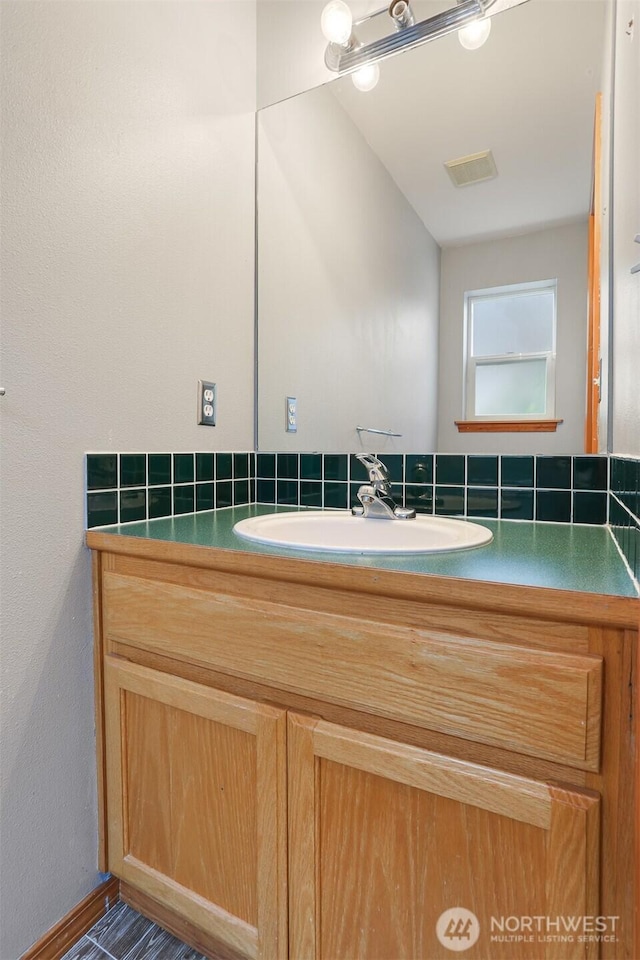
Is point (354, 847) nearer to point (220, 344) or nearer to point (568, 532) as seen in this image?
point (568, 532)

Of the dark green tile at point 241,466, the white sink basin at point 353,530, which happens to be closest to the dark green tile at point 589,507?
the white sink basin at point 353,530

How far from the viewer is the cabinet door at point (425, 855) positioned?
0.63 meters

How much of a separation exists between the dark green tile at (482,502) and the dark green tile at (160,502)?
74 centimetres

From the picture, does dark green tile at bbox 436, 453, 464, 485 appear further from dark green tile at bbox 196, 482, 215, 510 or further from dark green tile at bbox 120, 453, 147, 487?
dark green tile at bbox 120, 453, 147, 487

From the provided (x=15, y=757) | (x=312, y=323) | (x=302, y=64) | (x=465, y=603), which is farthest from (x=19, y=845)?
(x=302, y=64)

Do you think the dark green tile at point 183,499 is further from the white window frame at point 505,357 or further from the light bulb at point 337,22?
the light bulb at point 337,22

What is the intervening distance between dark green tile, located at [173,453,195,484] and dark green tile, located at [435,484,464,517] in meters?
0.64

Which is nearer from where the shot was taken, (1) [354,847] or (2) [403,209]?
(1) [354,847]

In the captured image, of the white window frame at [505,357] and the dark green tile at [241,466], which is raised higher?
the white window frame at [505,357]

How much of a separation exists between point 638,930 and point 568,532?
647mm

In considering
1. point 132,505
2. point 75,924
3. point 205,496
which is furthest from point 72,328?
point 75,924

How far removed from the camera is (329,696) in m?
0.79

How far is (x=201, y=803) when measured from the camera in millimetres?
938

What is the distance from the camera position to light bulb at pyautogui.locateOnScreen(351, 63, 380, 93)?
1.34m
